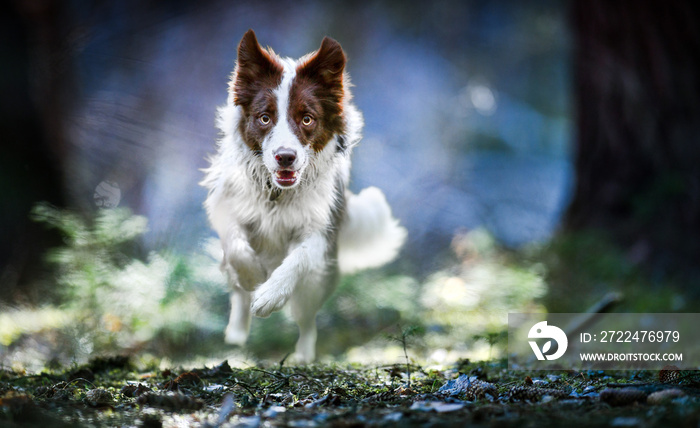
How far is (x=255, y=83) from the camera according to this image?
2537 millimetres

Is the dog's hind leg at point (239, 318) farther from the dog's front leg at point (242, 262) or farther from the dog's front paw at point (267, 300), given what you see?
the dog's front paw at point (267, 300)

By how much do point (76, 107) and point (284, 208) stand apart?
3.98 metres

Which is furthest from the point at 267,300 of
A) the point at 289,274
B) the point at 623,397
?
the point at 623,397

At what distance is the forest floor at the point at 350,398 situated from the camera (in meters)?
1.79

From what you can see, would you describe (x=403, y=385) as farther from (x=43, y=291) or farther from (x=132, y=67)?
A: (x=132, y=67)

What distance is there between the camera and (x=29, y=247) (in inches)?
210

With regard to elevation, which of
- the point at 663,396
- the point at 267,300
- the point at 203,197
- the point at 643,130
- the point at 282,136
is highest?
the point at 643,130

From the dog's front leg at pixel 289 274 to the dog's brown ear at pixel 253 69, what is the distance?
0.72 metres

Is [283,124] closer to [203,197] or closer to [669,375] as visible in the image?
[203,197]

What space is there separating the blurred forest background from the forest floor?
114 cm

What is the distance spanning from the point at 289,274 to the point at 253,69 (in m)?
0.92

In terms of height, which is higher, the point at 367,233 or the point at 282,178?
the point at 367,233

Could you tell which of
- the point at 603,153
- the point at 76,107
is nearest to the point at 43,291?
the point at 76,107

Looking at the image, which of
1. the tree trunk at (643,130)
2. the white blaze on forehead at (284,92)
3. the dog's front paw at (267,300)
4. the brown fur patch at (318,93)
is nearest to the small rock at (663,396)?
the dog's front paw at (267,300)
